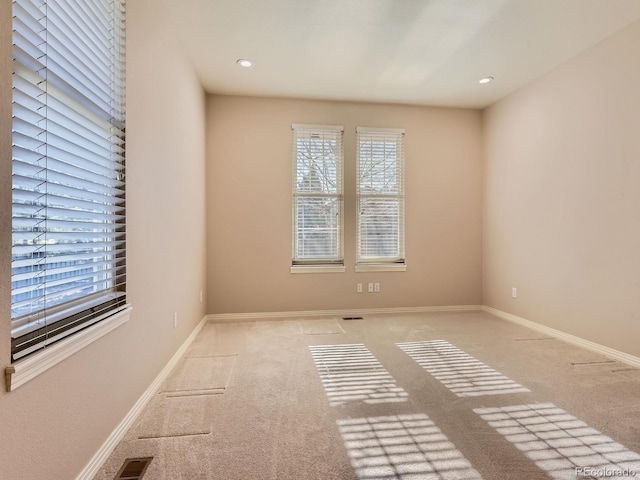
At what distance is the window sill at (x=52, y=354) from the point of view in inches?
42.6

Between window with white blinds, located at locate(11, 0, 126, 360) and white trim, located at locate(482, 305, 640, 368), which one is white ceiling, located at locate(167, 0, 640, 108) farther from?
white trim, located at locate(482, 305, 640, 368)

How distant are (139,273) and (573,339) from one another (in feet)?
13.5

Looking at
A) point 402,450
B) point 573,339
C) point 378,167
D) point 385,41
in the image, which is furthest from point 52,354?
point 573,339

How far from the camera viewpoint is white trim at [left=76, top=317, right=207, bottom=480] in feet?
5.02

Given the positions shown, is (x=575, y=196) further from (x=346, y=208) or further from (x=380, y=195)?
(x=346, y=208)

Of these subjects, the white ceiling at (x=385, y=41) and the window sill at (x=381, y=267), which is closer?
the white ceiling at (x=385, y=41)

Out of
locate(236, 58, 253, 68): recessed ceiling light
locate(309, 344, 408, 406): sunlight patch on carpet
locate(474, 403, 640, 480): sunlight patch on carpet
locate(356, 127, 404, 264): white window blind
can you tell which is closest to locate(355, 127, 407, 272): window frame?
locate(356, 127, 404, 264): white window blind

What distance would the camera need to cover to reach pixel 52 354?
1.27m

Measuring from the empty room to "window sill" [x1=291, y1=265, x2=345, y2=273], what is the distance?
33 mm

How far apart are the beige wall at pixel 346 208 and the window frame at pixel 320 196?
7cm

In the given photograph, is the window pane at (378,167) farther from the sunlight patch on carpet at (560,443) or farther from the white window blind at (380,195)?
the sunlight patch on carpet at (560,443)

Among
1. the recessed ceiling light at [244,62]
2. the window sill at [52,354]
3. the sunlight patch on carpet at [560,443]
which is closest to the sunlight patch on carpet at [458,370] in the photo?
the sunlight patch on carpet at [560,443]

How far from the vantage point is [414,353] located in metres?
3.15

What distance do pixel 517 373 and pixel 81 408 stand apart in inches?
116
